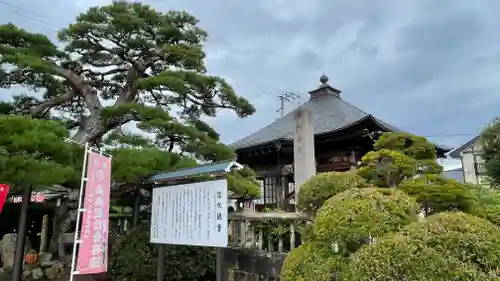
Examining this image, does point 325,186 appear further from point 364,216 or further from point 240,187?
point 240,187

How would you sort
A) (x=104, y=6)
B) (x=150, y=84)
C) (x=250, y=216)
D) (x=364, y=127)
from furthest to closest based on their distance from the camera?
(x=364, y=127)
(x=104, y=6)
(x=150, y=84)
(x=250, y=216)

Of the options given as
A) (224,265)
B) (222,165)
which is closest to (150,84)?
(222,165)

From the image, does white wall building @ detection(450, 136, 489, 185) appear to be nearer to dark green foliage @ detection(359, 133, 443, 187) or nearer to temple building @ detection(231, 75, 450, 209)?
temple building @ detection(231, 75, 450, 209)

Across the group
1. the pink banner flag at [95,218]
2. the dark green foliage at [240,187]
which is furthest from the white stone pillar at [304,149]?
the pink banner flag at [95,218]

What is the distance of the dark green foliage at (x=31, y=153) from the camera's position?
172 inches

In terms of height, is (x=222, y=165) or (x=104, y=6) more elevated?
(x=104, y=6)

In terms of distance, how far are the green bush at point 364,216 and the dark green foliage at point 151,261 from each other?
343cm

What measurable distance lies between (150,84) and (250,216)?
8.90 feet

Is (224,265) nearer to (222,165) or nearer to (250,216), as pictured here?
(250,216)

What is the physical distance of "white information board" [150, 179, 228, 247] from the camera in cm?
430

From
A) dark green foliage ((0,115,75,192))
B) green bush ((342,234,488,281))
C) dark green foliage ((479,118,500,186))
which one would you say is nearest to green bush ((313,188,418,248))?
green bush ((342,234,488,281))

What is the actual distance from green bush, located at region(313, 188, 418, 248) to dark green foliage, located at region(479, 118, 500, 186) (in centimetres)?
1172

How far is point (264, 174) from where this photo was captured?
1097 centimetres

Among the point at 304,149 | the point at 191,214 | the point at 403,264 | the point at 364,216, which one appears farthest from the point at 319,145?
the point at 403,264
